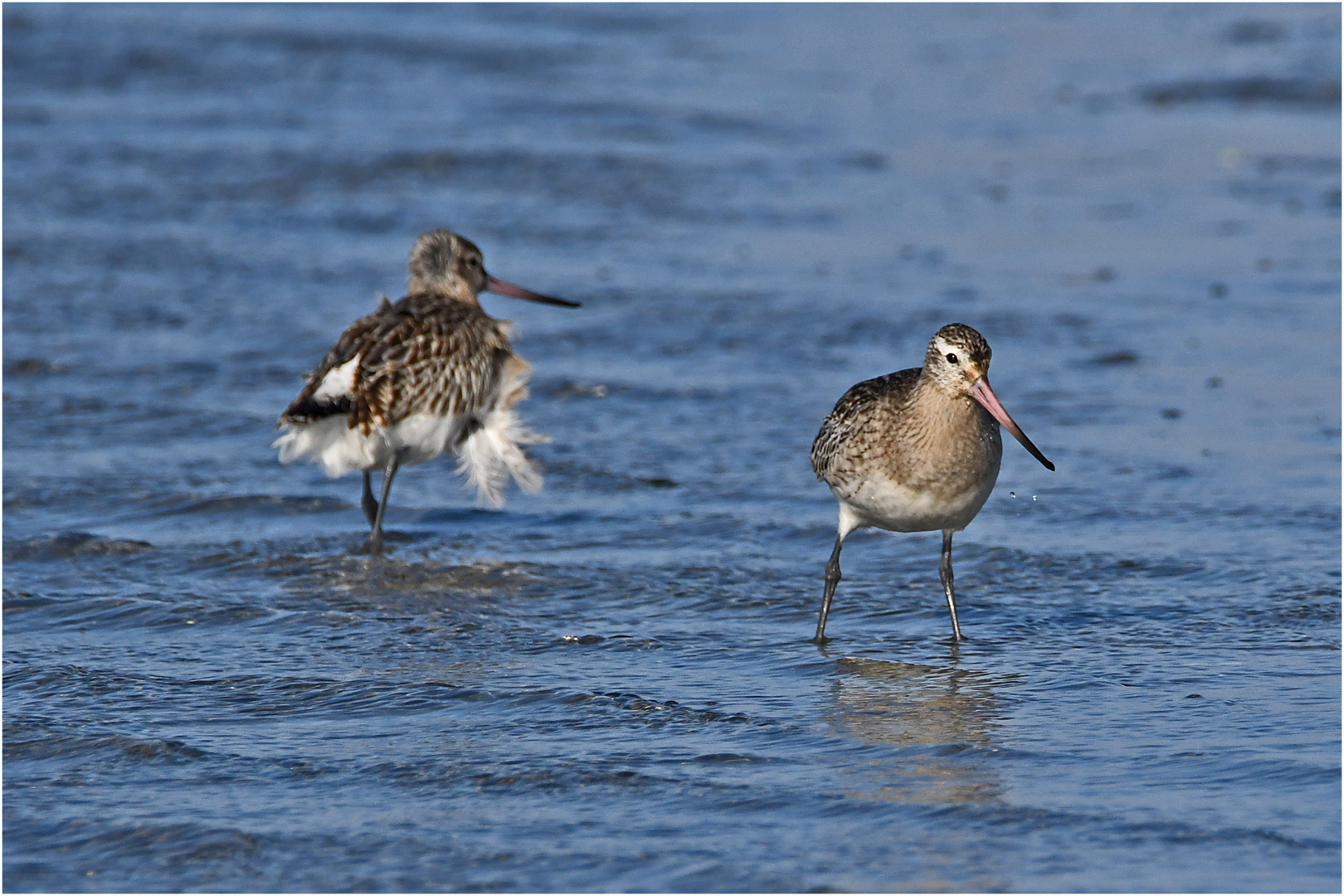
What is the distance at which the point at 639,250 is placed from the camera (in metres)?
11.4

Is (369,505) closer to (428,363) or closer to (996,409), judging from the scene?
(428,363)

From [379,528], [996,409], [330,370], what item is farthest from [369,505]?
[996,409]

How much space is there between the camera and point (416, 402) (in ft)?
23.9

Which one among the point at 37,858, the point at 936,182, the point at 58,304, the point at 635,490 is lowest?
the point at 37,858

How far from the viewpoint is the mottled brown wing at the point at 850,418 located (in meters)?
6.02

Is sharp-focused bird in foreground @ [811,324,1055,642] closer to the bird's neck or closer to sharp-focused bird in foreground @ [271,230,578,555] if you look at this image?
sharp-focused bird in foreground @ [271,230,578,555]

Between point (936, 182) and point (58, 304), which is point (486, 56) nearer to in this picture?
point (936, 182)

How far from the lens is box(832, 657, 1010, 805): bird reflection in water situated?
454 centimetres

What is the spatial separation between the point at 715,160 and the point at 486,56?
476cm

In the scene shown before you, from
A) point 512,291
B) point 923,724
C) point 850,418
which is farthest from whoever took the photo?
point 512,291

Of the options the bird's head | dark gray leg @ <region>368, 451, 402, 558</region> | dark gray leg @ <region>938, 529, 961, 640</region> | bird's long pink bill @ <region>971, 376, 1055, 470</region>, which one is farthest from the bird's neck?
bird's long pink bill @ <region>971, 376, 1055, 470</region>

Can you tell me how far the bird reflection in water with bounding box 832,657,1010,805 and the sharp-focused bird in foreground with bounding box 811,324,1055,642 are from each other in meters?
0.42

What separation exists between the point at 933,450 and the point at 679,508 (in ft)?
5.64

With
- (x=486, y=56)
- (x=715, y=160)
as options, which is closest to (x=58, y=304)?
(x=715, y=160)
